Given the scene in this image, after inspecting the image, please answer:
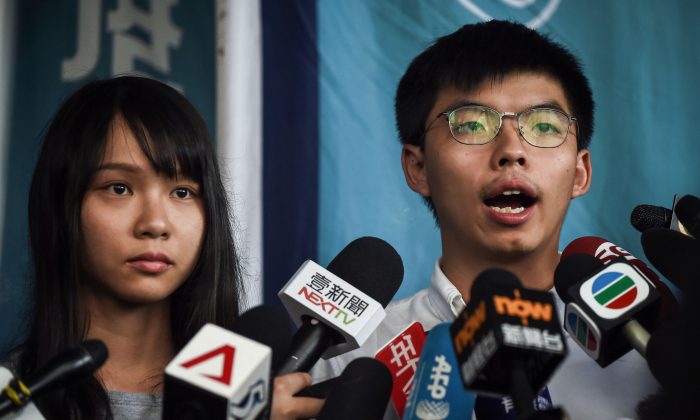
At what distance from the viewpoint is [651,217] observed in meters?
1.35

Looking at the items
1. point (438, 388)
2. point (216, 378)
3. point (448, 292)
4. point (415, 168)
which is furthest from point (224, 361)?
point (415, 168)

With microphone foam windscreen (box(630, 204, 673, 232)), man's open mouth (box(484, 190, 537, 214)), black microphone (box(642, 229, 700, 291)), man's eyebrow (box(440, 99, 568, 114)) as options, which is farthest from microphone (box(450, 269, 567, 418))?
man's eyebrow (box(440, 99, 568, 114))

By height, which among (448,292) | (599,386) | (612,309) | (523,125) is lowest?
(599,386)

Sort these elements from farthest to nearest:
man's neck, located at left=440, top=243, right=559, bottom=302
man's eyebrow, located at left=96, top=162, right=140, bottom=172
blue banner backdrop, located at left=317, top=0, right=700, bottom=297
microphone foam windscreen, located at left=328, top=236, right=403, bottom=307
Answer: blue banner backdrop, located at left=317, top=0, right=700, bottom=297, man's neck, located at left=440, top=243, right=559, bottom=302, man's eyebrow, located at left=96, top=162, right=140, bottom=172, microphone foam windscreen, located at left=328, top=236, right=403, bottom=307

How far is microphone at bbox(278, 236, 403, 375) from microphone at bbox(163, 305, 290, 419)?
236 mm

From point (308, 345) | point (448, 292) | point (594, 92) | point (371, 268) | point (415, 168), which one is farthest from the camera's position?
point (594, 92)

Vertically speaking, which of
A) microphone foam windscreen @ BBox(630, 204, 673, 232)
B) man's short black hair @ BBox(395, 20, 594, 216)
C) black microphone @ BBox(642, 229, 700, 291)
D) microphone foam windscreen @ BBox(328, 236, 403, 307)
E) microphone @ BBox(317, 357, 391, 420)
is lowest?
microphone @ BBox(317, 357, 391, 420)

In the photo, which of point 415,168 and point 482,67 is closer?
point 482,67

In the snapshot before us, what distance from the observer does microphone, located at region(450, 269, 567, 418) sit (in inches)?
34.1

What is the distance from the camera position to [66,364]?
38.9 inches

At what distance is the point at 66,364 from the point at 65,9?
150cm

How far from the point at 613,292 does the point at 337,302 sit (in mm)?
371

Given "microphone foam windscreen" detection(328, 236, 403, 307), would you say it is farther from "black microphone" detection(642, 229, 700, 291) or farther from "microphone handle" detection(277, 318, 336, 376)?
"black microphone" detection(642, 229, 700, 291)

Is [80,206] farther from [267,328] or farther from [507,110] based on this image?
[507,110]
